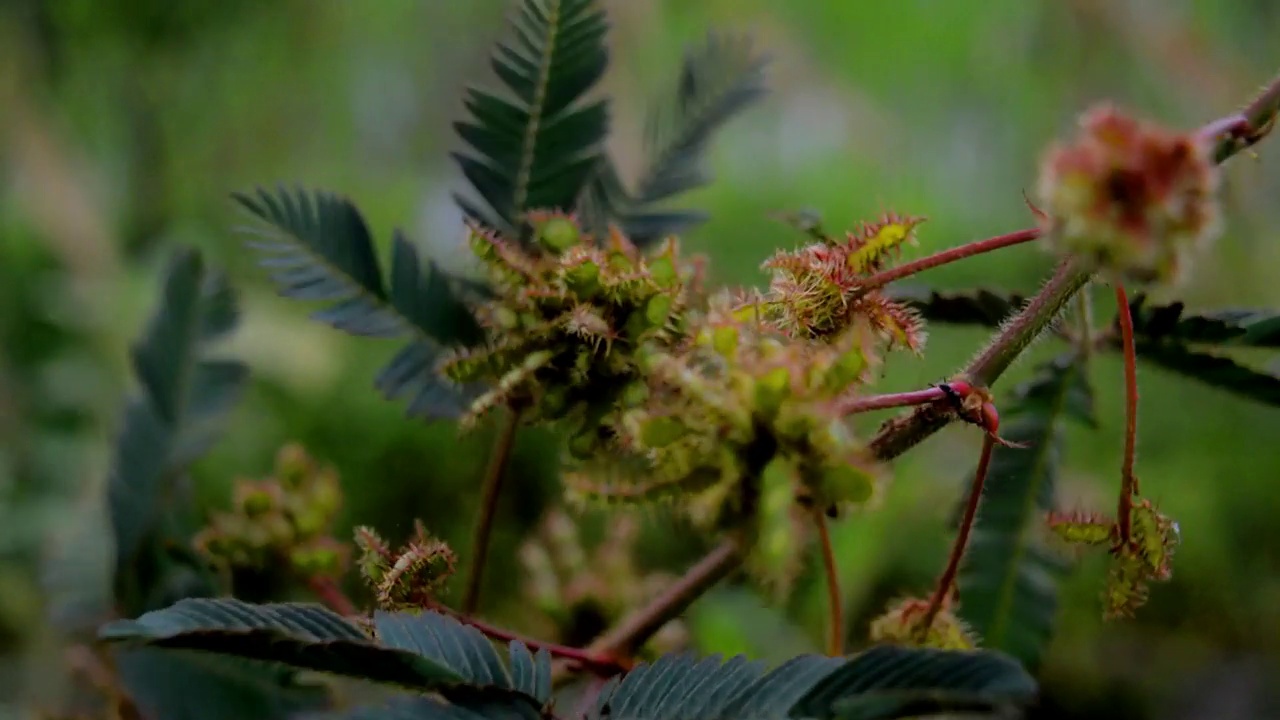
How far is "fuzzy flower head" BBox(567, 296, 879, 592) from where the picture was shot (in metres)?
0.32

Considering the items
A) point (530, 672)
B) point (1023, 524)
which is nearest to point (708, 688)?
point (530, 672)

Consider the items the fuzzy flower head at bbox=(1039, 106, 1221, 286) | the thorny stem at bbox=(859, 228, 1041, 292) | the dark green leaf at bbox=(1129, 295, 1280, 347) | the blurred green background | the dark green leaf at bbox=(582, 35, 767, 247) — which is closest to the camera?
the fuzzy flower head at bbox=(1039, 106, 1221, 286)

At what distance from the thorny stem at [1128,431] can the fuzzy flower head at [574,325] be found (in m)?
0.18

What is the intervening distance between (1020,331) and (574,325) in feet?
0.56

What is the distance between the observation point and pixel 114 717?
0.64 metres

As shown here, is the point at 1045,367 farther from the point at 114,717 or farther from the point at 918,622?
the point at 114,717

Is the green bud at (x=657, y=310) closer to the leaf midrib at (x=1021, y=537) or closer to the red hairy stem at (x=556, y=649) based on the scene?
the red hairy stem at (x=556, y=649)

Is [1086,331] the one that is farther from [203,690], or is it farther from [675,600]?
[203,690]

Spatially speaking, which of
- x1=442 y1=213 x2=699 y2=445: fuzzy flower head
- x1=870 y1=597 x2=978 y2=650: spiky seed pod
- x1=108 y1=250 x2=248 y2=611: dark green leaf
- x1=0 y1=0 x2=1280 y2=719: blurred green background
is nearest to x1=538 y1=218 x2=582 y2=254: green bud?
x1=442 y1=213 x2=699 y2=445: fuzzy flower head

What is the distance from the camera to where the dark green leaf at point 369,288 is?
51 cm

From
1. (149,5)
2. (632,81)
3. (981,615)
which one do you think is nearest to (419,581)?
(981,615)

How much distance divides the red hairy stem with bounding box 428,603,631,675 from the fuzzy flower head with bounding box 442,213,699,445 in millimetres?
84

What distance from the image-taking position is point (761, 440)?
0.33m

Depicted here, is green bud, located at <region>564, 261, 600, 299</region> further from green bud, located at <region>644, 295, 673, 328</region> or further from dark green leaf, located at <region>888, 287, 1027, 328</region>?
dark green leaf, located at <region>888, 287, 1027, 328</region>
